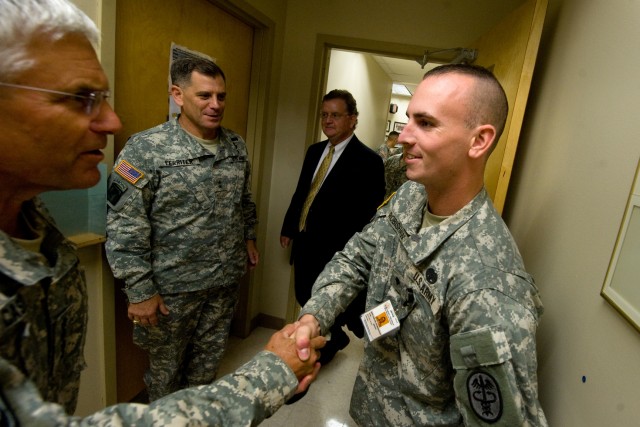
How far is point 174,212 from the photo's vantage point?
150cm

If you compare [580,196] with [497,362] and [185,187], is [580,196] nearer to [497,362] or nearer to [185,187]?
[497,362]

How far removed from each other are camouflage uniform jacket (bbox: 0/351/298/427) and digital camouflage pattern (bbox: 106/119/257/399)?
2.70ft

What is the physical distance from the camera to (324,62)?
96.6 inches

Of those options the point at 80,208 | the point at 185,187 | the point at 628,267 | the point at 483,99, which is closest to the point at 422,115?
the point at 483,99

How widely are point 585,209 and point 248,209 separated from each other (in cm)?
146

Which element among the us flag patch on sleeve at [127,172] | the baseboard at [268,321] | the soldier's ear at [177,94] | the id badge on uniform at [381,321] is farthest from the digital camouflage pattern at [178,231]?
the baseboard at [268,321]

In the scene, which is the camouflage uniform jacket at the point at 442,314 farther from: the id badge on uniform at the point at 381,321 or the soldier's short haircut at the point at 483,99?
the soldier's short haircut at the point at 483,99

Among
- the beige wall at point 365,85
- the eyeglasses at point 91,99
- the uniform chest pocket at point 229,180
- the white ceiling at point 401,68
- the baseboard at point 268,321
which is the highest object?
the white ceiling at point 401,68

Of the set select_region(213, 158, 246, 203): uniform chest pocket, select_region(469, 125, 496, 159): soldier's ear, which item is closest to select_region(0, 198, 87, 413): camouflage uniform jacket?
select_region(213, 158, 246, 203): uniform chest pocket

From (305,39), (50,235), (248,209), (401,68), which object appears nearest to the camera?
(50,235)

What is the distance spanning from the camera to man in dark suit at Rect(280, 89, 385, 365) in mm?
2146

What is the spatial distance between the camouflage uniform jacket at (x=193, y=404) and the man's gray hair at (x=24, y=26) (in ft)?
1.48

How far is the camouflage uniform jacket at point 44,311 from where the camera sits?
595mm

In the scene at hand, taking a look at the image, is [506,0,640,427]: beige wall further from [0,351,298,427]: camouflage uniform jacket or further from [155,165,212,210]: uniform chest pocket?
[155,165,212,210]: uniform chest pocket
